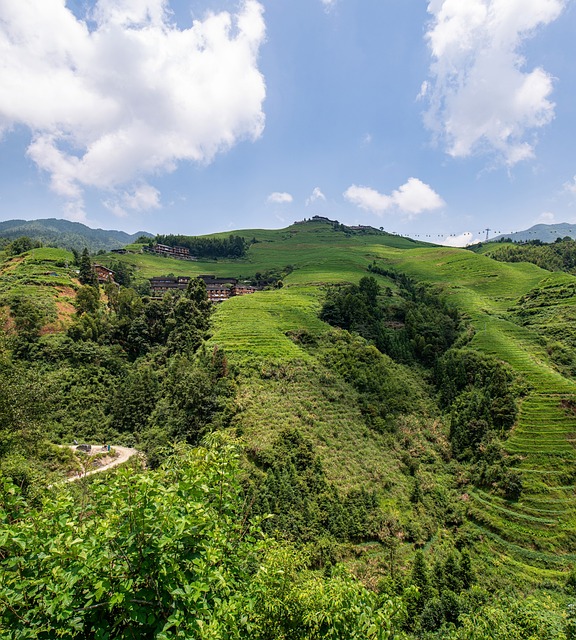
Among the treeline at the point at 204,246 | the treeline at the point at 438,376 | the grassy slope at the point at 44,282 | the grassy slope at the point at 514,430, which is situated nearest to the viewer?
the grassy slope at the point at 514,430

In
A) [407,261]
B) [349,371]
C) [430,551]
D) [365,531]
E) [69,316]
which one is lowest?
[430,551]

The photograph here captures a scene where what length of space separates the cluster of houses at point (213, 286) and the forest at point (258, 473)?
32.7 m

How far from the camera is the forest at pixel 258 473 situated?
5074mm

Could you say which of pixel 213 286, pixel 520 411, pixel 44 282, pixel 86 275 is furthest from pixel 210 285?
pixel 520 411

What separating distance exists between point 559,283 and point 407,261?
64.1 meters

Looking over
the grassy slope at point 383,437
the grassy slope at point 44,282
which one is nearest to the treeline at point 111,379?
the grassy slope at point 44,282

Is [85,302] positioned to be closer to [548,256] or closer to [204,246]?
[204,246]

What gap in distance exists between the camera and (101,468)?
3541 cm

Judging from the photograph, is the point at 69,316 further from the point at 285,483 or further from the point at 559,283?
the point at 559,283

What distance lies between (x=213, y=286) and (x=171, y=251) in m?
63.3

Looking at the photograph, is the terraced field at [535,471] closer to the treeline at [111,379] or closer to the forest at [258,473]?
the forest at [258,473]

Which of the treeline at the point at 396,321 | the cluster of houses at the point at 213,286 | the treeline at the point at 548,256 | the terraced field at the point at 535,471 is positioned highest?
the treeline at the point at 548,256

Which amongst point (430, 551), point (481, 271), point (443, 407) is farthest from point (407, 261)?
point (430, 551)

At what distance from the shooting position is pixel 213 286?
112 meters
